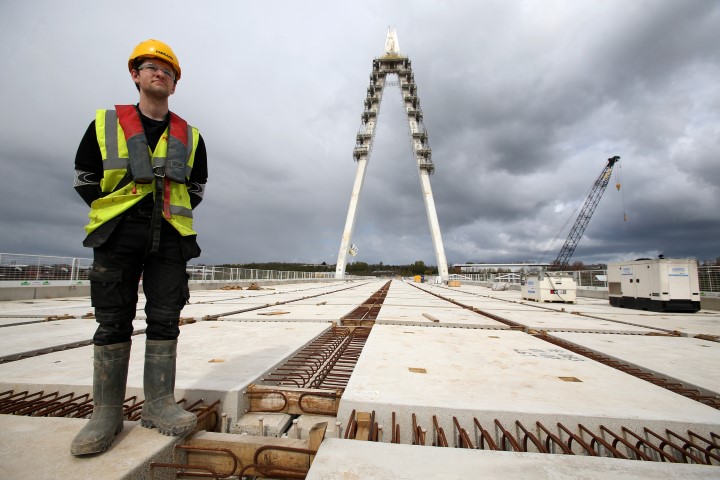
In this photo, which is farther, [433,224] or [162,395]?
[433,224]

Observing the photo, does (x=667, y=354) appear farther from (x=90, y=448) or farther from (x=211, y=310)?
(x=211, y=310)

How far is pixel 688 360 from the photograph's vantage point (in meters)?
2.35

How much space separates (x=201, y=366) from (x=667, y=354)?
3277 mm

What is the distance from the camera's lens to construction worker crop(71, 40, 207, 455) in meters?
1.25

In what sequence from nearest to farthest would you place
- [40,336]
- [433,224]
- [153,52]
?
[153,52], [40,336], [433,224]

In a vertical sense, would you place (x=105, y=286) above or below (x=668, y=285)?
above

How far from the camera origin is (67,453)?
41.9 inches

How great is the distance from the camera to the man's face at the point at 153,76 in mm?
1427

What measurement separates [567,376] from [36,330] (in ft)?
14.8

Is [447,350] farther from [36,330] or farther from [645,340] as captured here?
[36,330]

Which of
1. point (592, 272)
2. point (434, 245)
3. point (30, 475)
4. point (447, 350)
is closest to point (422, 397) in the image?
point (447, 350)

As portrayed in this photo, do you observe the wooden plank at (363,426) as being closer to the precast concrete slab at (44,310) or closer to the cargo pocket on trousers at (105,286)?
the cargo pocket on trousers at (105,286)

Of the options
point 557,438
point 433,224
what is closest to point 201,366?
point 557,438


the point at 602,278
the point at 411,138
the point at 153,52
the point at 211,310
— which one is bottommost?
the point at 211,310
